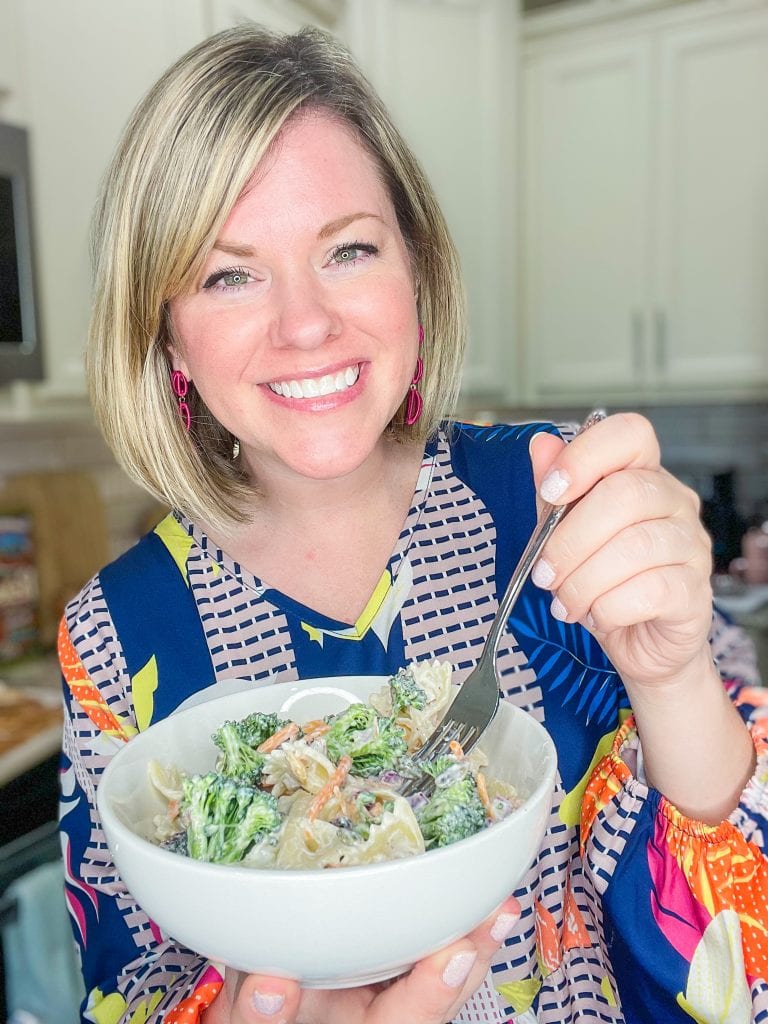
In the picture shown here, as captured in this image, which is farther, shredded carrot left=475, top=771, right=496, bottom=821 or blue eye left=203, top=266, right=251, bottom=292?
blue eye left=203, top=266, right=251, bottom=292

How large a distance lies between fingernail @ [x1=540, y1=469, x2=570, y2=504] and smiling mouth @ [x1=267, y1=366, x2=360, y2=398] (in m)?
0.38

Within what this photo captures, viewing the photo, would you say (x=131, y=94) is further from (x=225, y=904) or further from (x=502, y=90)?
(x=225, y=904)

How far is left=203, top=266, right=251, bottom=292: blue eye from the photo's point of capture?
3.03 feet

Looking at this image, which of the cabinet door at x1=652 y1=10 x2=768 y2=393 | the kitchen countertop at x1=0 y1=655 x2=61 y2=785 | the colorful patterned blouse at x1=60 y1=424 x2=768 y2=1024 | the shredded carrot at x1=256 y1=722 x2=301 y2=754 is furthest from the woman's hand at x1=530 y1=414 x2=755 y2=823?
the cabinet door at x1=652 y1=10 x2=768 y2=393

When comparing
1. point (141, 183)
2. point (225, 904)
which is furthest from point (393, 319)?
Result: point (225, 904)

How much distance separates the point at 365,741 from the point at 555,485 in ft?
0.75

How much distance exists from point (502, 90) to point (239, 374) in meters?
2.70

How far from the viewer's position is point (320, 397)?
0.94m

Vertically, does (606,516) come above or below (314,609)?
above

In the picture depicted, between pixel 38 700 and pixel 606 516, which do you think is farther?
pixel 38 700

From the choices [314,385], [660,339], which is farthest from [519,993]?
[660,339]

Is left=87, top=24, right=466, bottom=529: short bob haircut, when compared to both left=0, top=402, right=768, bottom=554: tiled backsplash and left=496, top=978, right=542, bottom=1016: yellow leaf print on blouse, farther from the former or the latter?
left=0, top=402, right=768, bottom=554: tiled backsplash

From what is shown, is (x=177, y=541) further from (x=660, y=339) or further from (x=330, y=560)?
(x=660, y=339)

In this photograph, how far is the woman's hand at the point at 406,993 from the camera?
517mm
